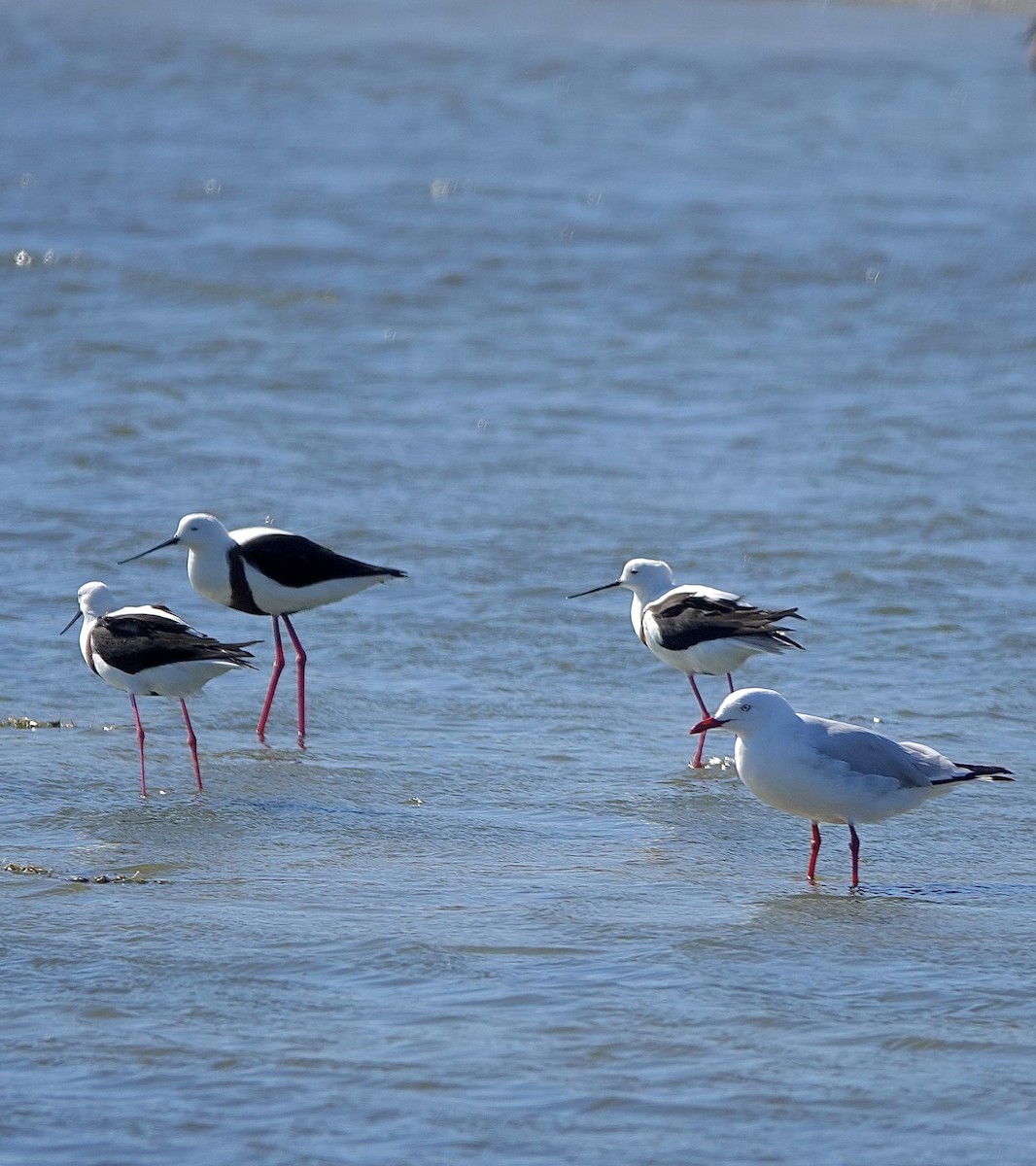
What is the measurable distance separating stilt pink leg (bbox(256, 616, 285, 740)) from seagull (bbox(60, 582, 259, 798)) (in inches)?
21.3

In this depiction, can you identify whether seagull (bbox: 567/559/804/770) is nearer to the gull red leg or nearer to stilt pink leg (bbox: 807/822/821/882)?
stilt pink leg (bbox: 807/822/821/882)

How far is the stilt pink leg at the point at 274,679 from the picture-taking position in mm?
8516

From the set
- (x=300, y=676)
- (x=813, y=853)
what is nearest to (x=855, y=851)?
(x=813, y=853)

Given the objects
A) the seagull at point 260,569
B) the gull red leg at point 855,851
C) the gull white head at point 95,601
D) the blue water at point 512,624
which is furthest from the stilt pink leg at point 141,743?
the gull red leg at point 855,851

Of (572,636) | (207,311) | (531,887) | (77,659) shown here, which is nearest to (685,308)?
(207,311)

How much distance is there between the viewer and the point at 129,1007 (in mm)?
5418

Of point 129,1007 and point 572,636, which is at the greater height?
point 572,636

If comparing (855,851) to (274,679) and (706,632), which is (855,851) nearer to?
(706,632)

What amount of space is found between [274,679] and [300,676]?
122mm

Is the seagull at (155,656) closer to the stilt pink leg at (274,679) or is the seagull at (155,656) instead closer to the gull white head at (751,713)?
the stilt pink leg at (274,679)

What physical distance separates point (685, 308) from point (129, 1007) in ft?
42.6

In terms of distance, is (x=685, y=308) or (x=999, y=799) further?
(x=685, y=308)

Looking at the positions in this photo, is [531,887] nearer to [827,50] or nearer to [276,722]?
[276,722]

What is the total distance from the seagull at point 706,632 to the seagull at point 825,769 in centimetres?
129
